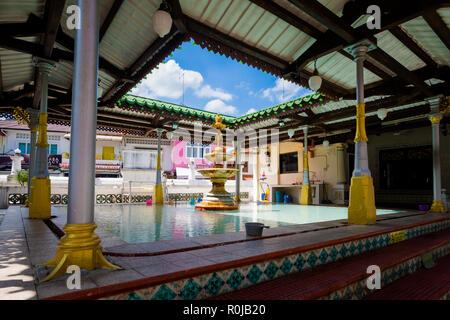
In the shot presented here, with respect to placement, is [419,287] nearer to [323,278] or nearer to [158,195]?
[323,278]

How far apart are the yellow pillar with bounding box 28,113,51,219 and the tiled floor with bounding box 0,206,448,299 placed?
131cm

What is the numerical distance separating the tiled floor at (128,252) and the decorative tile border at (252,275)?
0.11m

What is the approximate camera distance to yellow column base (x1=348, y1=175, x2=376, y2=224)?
4906 millimetres

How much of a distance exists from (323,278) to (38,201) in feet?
19.3

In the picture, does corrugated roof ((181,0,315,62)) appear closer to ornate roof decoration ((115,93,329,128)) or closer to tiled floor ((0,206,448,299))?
ornate roof decoration ((115,93,329,128))

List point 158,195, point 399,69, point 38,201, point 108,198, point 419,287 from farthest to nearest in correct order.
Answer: point 108,198, point 158,195, point 399,69, point 38,201, point 419,287

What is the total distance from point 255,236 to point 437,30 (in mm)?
5300

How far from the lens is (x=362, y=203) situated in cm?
495

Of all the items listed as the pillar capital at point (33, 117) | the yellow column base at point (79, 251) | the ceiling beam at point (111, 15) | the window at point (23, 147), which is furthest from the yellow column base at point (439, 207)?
the window at point (23, 147)

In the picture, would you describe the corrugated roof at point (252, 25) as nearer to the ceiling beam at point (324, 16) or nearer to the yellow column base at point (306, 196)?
the ceiling beam at point (324, 16)

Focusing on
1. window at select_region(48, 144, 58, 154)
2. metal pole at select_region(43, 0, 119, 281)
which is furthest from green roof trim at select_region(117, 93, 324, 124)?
window at select_region(48, 144, 58, 154)

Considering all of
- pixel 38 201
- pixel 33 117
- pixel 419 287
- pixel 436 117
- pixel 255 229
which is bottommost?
pixel 419 287

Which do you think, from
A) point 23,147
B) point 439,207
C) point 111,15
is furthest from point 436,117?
point 23,147

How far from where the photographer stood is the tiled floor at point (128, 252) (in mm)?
1891
